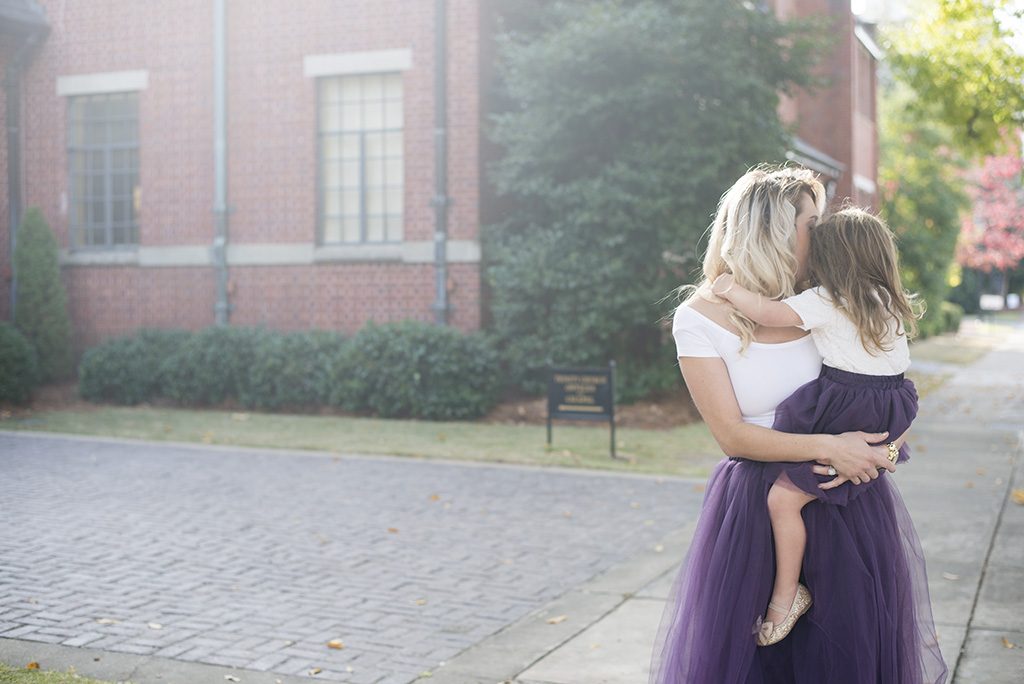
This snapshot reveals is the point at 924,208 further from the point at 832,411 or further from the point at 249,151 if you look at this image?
the point at 832,411

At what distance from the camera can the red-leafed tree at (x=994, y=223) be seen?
53.4 m

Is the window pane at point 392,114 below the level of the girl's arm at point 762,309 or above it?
above

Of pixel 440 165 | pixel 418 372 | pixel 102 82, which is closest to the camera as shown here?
pixel 418 372

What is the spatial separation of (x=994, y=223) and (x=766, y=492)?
183 ft

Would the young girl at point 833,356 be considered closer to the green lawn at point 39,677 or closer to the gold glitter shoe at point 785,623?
the gold glitter shoe at point 785,623

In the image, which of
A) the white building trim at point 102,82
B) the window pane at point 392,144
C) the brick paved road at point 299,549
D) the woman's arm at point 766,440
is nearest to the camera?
the woman's arm at point 766,440

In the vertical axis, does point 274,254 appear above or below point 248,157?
below

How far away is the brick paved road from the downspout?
308 inches

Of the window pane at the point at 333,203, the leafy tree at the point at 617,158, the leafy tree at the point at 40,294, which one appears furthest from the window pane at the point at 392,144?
the leafy tree at the point at 40,294

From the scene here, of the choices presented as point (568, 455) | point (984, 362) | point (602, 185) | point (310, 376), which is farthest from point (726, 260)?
point (984, 362)

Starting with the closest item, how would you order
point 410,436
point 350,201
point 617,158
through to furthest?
point 410,436
point 617,158
point 350,201

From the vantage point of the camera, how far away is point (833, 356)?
3443 mm

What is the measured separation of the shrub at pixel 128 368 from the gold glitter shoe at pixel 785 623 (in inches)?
547

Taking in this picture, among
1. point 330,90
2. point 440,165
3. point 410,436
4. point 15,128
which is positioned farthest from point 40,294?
point 410,436
